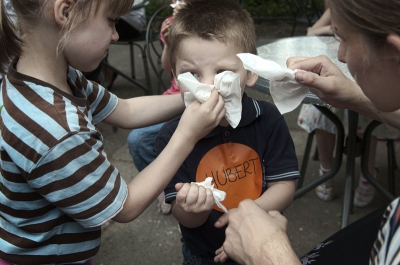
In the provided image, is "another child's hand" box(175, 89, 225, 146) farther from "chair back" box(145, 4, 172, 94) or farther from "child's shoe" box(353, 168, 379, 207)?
"chair back" box(145, 4, 172, 94)

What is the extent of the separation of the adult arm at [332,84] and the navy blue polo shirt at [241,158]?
212 millimetres

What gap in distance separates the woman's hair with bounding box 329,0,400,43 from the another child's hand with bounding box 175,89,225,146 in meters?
0.49

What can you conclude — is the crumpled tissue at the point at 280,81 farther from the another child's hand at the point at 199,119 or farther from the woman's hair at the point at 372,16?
the woman's hair at the point at 372,16

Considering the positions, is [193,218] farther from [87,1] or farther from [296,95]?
[87,1]

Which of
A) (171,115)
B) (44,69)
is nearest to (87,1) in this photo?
(44,69)

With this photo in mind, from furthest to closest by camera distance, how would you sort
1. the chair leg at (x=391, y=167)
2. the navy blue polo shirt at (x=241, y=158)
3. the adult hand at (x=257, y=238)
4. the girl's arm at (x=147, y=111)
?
the chair leg at (x=391, y=167) → the girl's arm at (x=147, y=111) → the navy blue polo shirt at (x=241, y=158) → the adult hand at (x=257, y=238)

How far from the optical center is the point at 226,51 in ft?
5.07

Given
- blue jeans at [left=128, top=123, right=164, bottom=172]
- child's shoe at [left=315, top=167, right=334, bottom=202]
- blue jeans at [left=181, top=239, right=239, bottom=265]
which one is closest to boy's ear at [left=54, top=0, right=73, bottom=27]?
blue jeans at [left=181, top=239, right=239, bottom=265]

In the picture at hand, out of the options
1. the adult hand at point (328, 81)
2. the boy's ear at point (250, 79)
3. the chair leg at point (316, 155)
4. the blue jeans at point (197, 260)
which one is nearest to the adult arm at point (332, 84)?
the adult hand at point (328, 81)

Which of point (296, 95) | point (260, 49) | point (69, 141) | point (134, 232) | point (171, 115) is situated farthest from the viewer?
point (134, 232)

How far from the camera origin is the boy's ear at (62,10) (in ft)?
4.28

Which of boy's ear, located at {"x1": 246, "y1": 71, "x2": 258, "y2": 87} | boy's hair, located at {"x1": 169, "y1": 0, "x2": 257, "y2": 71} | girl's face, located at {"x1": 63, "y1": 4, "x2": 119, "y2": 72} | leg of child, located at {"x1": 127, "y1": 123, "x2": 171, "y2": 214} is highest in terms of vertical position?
girl's face, located at {"x1": 63, "y1": 4, "x2": 119, "y2": 72}

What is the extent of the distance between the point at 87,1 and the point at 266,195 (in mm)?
866

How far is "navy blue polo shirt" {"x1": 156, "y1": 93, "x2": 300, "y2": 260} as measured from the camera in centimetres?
165
